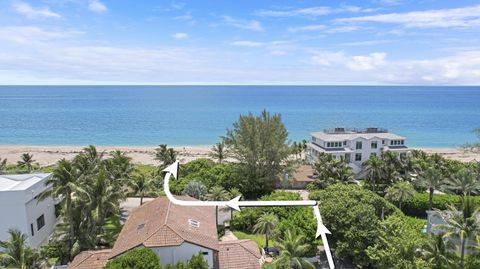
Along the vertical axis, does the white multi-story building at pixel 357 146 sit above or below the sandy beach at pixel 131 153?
above

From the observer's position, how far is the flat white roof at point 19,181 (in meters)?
29.1

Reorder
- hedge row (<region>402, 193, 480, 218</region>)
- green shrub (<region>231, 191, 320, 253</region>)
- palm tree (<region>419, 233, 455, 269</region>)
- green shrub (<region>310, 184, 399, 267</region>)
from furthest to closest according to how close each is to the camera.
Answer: hedge row (<region>402, 193, 480, 218</region>), green shrub (<region>231, 191, 320, 253</region>), green shrub (<region>310, 184, 399, 267</region>), palm tree (<region>419, 233, 455, 269</region>)

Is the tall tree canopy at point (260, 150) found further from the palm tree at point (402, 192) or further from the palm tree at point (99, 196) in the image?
the palm tree at point (99, 196)

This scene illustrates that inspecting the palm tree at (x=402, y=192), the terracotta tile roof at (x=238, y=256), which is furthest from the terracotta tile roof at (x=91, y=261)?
the palm tree at (x=402, y=192)

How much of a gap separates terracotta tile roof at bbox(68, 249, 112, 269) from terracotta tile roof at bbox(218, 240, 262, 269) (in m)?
8.12

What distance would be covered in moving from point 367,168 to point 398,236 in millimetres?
21303

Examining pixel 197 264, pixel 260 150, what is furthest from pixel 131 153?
pixel 197 264

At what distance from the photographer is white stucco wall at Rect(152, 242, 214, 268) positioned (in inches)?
890

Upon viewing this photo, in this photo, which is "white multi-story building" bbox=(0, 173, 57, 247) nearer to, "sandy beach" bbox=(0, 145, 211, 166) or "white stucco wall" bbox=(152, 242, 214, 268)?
"white stucco wall" bbox=(152, 242, 214, 268)

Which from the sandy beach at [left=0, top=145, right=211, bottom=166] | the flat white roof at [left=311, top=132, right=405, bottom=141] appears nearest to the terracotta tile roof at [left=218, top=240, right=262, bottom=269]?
the flat white roof at [left=311, top=132, right=405, bottom=141]

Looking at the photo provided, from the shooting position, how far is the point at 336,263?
29.0 meters

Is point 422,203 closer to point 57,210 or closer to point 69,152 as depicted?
point 57,210

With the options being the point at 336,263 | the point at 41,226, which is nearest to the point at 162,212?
the point at 41,226

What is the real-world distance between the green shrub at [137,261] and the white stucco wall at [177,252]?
2031 mm
